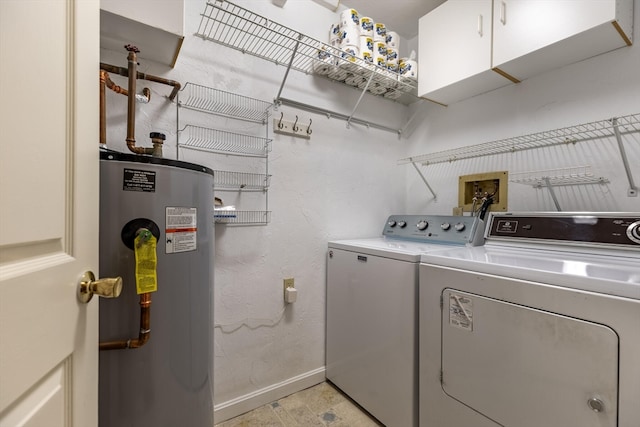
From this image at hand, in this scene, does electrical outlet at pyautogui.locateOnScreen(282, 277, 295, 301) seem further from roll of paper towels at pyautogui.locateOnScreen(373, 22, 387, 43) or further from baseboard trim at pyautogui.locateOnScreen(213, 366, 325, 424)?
roll of paper towels at pyautogui.locateOnScreen(373, 22, 387, 43)

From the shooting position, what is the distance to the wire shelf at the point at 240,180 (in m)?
1.58

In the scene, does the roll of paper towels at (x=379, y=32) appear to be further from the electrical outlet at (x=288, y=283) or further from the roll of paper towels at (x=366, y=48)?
the electrical outlet at (x=288, y=283)

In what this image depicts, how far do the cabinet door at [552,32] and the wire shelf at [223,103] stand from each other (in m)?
1.37

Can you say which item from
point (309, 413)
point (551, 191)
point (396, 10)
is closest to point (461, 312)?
point (551, 191)

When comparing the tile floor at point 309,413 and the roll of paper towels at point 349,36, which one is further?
the roll of paper towels at point 349,36

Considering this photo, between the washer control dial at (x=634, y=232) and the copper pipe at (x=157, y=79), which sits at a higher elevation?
the copper pipe at (x=157, y=79)

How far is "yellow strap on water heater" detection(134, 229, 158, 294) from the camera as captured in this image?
814mm

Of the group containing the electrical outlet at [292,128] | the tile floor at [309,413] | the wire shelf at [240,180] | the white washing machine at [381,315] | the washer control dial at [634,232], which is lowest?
the tile floor at [309,413]

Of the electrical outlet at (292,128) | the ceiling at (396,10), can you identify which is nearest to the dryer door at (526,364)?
the electrical outlet at (292,128)

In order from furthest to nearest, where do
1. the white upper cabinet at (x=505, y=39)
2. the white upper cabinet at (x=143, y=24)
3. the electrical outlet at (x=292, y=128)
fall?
the electrical outlet at (x=292, y=128), the white upper cabinet at (x=505, y=39), the white upper cabinet at (x=143, y=24)

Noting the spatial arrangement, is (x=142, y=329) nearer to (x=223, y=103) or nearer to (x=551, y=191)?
(x=223, y=103)

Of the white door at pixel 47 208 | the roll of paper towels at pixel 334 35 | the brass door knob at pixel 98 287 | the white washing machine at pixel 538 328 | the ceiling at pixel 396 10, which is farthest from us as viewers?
the ceiling at pixel 396 10

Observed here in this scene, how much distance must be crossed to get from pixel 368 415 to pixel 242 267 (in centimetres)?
114

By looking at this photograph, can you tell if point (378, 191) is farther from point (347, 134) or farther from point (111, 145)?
point (111, 145)
